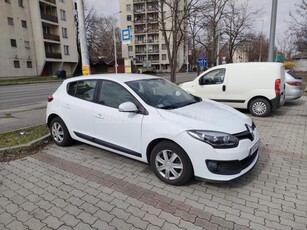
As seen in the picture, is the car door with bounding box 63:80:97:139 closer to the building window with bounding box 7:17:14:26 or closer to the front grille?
the front grille

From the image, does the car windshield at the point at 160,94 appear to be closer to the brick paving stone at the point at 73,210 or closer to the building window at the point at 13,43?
the brick paving stone at the point at 73,210

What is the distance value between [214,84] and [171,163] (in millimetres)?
5452

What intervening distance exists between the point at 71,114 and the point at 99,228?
8.58 feet

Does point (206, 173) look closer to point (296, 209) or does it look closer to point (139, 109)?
point (296, 209)

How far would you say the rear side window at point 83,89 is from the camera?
14.5 ft

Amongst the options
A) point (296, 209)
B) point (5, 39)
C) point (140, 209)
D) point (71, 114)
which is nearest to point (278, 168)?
point (296, 209)

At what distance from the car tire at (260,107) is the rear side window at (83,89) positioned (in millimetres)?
5400

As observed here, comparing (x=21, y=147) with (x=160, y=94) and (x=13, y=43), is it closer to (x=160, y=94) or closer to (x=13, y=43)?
(x=160, y=94)

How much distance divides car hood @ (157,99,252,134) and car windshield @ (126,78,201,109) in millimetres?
236

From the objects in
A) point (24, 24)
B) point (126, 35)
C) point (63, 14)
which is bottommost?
point (126, 35)

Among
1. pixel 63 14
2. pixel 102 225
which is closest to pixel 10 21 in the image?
pixel 63 14

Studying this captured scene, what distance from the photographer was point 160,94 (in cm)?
411

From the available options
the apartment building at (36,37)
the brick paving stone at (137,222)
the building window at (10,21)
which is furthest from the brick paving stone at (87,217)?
the building window at (10,21)

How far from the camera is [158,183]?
11.5 feet
